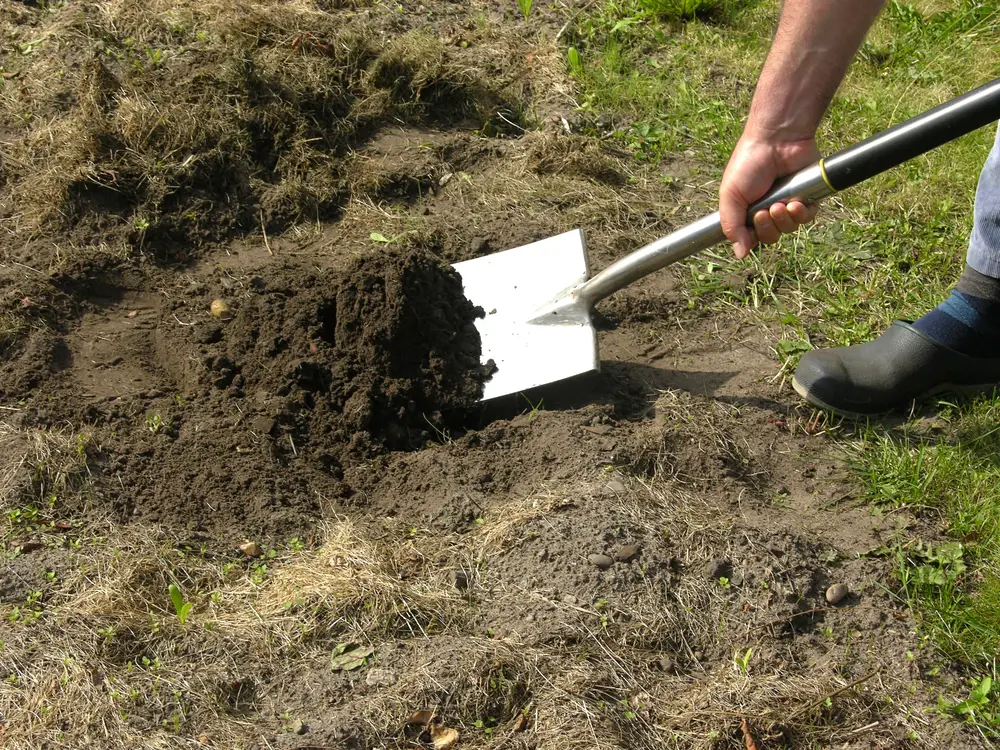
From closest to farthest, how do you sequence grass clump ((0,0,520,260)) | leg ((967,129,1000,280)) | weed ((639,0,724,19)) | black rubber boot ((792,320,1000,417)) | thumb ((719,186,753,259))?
thumb ((719,186,753,259)) → leg ((967,129,1000,280)) → black rubber boot ((792,320,1000,417)) → grass clump ((0,0,520,260)) → weed ((639,0,724,19))

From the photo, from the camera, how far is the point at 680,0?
15.0ft

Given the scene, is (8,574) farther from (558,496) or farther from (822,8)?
(822,8)

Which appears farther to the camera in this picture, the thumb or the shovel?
the thumb

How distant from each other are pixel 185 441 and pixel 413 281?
86 centimetres

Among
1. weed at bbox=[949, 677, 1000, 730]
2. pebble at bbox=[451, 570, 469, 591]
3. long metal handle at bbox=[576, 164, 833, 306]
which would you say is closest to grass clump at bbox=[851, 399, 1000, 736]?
weed at bbox=[949, 677, 1000, 730]

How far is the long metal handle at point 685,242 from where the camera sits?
2.36 metres

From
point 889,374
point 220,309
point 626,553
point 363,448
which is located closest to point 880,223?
point 889,374

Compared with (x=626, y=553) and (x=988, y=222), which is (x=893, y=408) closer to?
(x=988, y=222)

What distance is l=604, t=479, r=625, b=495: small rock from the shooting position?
8.00 feet

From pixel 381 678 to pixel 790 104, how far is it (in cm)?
172

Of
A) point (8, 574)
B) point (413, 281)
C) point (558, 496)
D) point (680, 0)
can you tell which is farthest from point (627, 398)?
point (680, 0)

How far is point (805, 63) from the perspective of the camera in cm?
221

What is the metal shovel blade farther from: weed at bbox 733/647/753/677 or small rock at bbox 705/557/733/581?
weed at bbox 733/647/753/677

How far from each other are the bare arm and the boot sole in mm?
601
